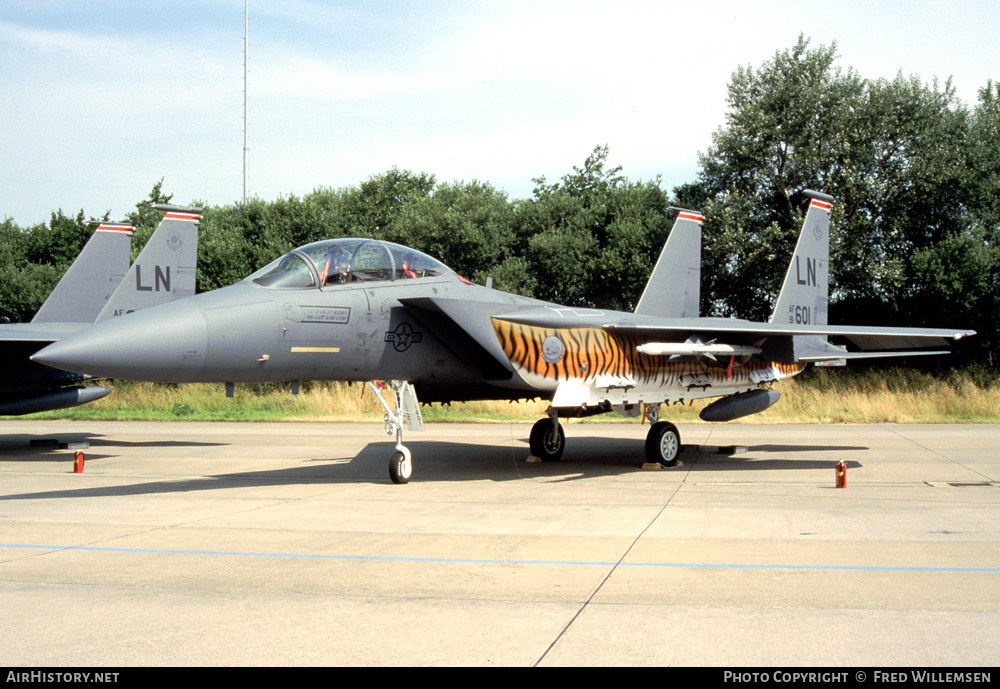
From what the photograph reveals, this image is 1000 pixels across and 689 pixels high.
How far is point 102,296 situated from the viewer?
1730 centimetres

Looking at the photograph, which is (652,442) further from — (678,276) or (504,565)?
(504,565)

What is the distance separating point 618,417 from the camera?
24344 mm

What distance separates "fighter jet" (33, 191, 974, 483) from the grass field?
28.5 ft

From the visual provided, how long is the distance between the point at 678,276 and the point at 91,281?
11.6 meters

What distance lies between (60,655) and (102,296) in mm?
14710

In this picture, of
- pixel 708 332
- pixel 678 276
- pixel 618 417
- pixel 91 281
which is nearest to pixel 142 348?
pixel 708 332

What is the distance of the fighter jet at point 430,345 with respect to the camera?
8.50 m

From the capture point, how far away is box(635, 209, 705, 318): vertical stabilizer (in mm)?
15000

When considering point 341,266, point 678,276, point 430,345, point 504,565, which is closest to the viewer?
point 504,565

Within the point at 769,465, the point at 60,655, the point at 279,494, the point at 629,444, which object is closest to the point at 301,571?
the point at 60,655

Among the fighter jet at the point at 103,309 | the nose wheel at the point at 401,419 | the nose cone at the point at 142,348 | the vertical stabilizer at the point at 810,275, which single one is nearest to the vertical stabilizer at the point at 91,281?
the fighter jet at the point at 103,309
